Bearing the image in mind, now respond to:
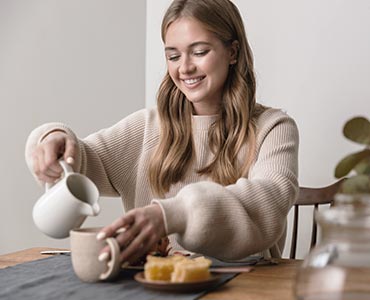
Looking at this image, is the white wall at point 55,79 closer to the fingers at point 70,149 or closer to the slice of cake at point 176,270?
the fingers at point 70,149

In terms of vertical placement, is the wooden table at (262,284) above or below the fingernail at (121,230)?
below

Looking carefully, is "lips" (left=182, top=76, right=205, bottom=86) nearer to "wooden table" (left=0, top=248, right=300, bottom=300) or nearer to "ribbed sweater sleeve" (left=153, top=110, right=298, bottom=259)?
"ribbed sweater sleeve" (left=153, top=110, right=298, bottom=259)

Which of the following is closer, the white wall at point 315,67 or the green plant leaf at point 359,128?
the green plant leaf at point 359,128

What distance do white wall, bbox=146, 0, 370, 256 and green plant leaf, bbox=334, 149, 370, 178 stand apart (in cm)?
150

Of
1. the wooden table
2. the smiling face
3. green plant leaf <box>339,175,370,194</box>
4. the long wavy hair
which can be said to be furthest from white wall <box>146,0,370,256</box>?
green plant leaf <box>339,175,370,194</box>

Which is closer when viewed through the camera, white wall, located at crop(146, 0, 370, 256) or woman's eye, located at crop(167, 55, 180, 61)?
woman's eye, located at crop(167, 55, 180, 61)

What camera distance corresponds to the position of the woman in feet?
4.96

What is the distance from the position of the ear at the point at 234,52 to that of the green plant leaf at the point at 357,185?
1.12 meters

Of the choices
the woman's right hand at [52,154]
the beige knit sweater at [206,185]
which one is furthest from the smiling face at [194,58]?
the woman's right hand at [52,154]

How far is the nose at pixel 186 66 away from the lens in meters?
1.79

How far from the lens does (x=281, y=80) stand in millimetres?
2510

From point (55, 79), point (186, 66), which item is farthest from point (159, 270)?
point (55, 79)

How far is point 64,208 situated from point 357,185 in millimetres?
550

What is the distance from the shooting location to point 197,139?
1.90m
